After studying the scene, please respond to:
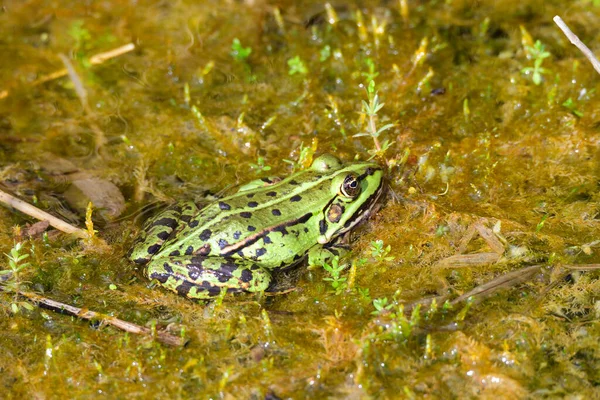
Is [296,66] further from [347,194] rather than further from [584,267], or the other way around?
[584,267]

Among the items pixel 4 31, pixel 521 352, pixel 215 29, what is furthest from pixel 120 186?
pixel 521 352

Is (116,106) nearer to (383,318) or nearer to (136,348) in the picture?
(136,348)

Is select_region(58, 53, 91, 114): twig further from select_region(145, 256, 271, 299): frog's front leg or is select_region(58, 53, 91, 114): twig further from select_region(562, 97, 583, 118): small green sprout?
select_region(562, 97, 583, 118): small green sprout

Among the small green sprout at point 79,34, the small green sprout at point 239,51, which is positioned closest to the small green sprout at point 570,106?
the small green sprout at point 239,51

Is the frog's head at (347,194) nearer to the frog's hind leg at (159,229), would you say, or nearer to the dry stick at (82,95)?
the frog's hind leg at (159,229)

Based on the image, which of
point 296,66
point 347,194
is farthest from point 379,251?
point 296,66

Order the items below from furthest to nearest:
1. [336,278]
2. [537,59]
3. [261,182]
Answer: [537,59] < [261,182] < [336,278]
